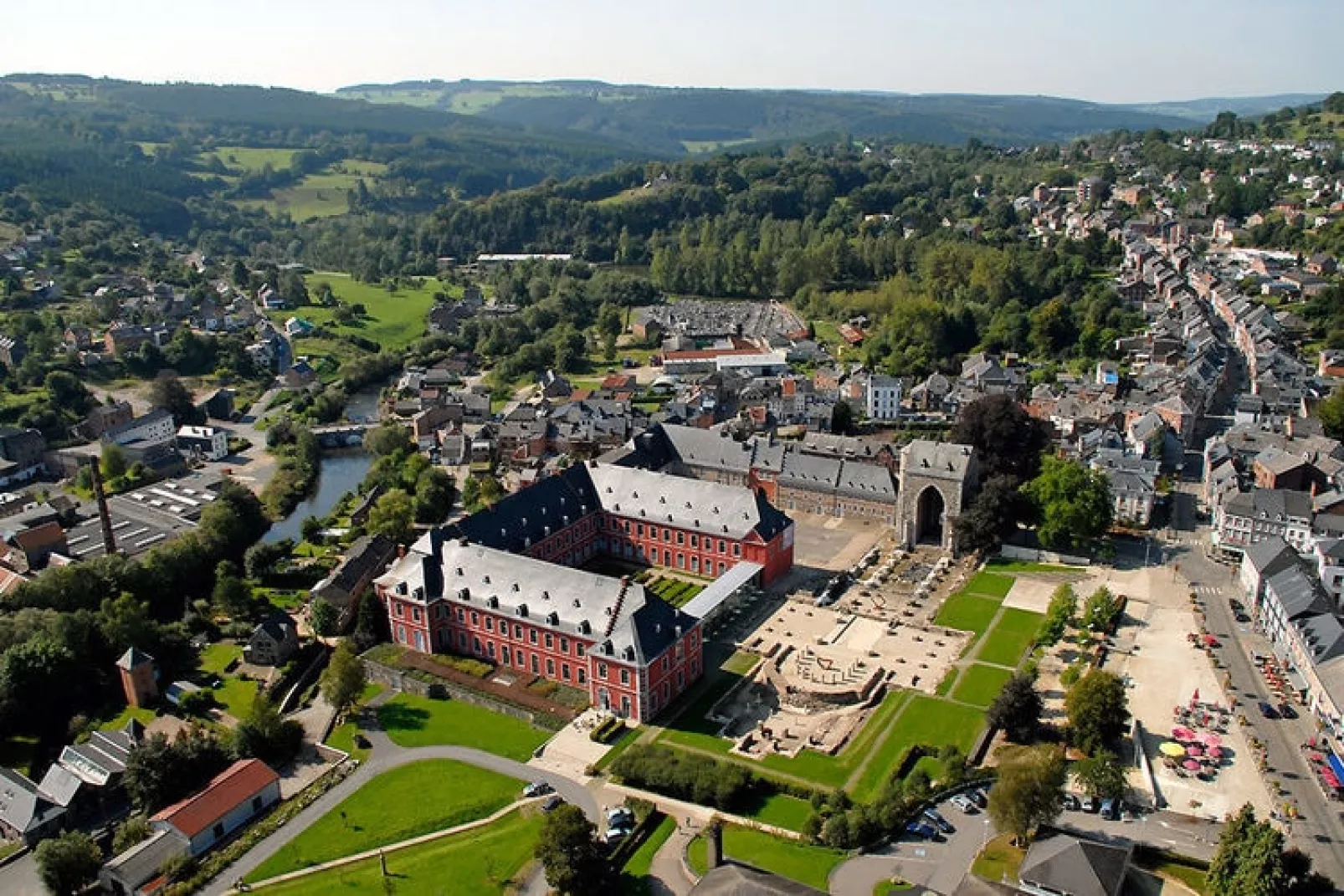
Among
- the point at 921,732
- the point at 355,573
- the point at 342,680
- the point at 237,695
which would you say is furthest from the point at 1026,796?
the point at 355,573

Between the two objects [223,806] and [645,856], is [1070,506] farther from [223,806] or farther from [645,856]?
[223,806]

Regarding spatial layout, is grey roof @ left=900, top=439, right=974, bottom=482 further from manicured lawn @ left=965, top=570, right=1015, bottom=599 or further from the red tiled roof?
the red tiled roof

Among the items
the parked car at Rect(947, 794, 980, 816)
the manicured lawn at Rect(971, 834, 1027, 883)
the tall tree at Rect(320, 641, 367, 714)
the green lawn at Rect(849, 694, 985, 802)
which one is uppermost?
the tall tree at Rect(320, 641, 367, 714)

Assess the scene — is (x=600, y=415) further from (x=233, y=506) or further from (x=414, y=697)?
(x=414, y=697)

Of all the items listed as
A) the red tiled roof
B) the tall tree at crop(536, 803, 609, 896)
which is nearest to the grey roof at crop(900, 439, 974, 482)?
the tall tree at crop(536, 803, 609, 896)

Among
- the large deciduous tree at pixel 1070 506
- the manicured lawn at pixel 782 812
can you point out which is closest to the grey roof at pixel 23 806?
the manicured lawn at pixel 782 812
